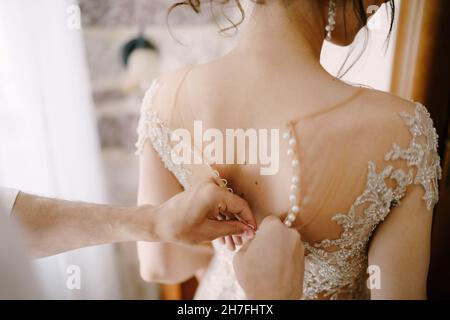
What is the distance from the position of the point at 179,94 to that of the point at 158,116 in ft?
0.23

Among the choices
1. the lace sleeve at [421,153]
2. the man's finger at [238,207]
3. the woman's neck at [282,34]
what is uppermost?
the woman's neck at [282,34]

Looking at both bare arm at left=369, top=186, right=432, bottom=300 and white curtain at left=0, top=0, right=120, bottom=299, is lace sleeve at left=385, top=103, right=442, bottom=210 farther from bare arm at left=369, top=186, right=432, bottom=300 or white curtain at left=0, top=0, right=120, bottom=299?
white curtain at left=0, top=0, right=120, bottom=299

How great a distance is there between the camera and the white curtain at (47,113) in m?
0.94

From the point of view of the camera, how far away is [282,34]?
63 cm

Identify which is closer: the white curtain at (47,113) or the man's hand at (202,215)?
the man's hand at (202,215)

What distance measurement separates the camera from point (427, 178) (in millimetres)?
623

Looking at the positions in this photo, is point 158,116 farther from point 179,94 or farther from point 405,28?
point 405,28

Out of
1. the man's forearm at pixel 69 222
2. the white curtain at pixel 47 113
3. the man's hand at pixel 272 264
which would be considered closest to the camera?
the man's hand at pixel 272 264

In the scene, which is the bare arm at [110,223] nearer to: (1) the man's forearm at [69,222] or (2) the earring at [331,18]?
(1) the man's forearm at [69,222]

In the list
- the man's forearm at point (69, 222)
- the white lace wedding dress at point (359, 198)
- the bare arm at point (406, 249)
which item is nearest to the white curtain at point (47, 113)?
the man's forearm at point (69, 222)

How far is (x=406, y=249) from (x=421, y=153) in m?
0.17

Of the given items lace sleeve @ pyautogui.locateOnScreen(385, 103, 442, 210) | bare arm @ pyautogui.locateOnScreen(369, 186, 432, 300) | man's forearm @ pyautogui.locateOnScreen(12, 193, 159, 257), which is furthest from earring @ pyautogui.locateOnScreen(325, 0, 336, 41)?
man's forearm @ pyautogui.locateOnScreen(12, 193, 159, 257)

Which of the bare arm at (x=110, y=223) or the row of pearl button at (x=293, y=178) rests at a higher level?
the row of pearl button at (x=293, y=178)

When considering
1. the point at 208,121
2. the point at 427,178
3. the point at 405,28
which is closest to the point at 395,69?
the point at 405,28
